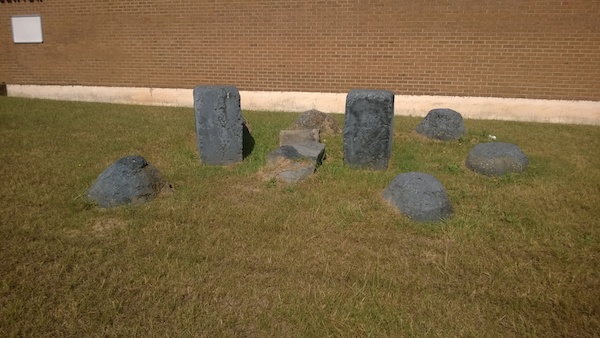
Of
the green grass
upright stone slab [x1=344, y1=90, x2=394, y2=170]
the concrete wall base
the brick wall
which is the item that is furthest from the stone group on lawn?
the brick wall

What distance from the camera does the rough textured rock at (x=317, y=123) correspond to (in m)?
7.01

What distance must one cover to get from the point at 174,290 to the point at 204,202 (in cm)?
157

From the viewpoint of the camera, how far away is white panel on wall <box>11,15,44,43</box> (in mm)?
10664

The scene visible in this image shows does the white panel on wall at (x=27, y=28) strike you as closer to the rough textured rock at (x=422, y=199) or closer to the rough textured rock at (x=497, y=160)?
the rough textured rock at (x=422, y=199)

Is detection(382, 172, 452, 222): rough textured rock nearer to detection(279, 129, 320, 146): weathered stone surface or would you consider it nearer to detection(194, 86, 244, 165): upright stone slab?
detection(279, 129, 320, 146): weathered stone surface

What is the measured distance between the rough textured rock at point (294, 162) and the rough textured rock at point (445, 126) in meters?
2.58

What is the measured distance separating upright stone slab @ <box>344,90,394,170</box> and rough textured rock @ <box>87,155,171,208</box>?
268cm

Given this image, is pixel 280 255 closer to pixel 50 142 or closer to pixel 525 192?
pixel 525 192

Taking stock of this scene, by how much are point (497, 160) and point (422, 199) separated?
196cm

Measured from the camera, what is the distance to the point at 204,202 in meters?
4.18

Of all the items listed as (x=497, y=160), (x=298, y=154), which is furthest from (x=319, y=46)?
(x=497, y=160)

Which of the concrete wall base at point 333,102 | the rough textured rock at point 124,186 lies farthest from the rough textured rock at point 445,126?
the rough textured rock at point 124,186

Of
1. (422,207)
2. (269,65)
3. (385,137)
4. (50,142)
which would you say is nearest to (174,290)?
(422,207)

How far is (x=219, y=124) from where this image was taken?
5273 mm
